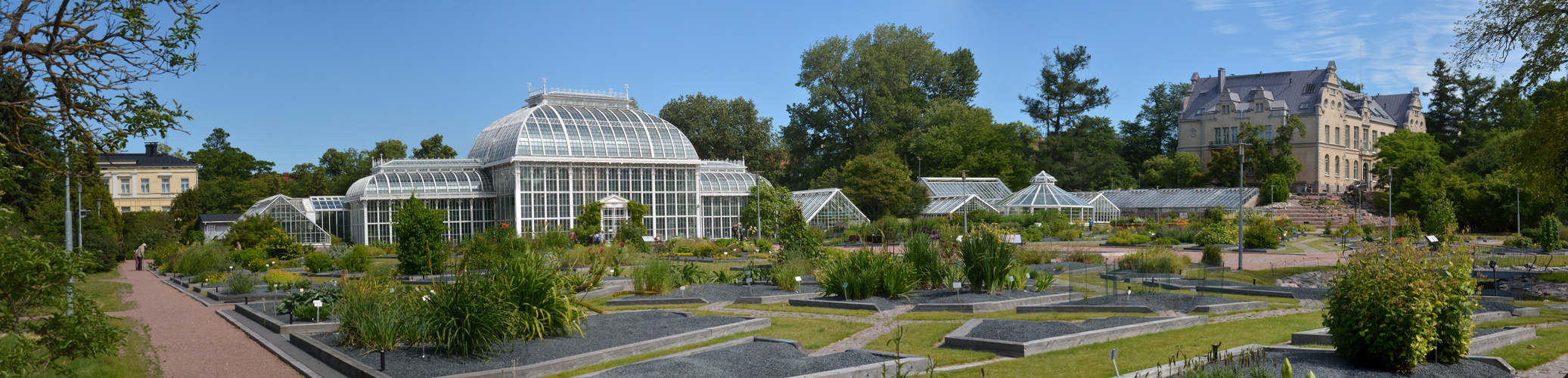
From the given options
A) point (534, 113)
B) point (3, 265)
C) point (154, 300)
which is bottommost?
point (154, 300)

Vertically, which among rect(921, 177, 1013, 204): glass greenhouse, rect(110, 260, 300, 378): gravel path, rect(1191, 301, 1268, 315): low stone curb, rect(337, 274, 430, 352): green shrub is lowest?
rect(110, 260, 300, 378): gravel path

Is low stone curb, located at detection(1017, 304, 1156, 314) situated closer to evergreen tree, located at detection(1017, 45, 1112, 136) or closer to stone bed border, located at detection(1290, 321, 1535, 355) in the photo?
stone bed border, located at detection(1290, 321, 1535, 355)

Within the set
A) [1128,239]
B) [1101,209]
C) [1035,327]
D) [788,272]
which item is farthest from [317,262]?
[1101,209]

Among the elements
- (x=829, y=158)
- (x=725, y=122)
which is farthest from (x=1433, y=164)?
(x=725, y=122)

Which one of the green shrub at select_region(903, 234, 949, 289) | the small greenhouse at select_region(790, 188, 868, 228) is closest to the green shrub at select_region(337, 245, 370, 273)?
the green shrub at select_region(903, 234, 949, 289)

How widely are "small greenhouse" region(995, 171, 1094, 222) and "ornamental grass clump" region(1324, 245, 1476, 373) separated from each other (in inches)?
1699

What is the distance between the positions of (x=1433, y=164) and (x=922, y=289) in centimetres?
5256

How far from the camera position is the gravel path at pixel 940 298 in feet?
49.2

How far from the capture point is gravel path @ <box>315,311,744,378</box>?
9312mm

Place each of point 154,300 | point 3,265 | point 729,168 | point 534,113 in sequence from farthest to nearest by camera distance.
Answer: point 729,168 < point 534,113 < point 154,300 < point 3,265

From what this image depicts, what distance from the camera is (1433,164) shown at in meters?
54.2

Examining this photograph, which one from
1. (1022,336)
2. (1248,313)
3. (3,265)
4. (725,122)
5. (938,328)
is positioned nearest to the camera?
(3,265)

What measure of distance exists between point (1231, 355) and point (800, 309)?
8.21m

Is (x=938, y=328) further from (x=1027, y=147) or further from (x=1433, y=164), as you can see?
(x=1027, y=147)
